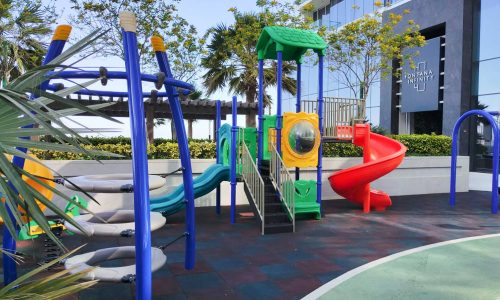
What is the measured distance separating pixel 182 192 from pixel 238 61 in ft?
40.8

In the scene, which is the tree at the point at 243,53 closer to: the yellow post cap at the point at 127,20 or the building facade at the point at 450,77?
the building facade at the point at 450,77

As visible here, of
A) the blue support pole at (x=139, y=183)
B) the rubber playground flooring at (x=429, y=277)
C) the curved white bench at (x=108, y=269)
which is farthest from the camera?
the rubber playground flooring at (x=429, y=277)

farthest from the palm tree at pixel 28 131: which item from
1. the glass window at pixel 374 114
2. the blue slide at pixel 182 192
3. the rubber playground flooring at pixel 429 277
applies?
the glass window at pixel 374 114

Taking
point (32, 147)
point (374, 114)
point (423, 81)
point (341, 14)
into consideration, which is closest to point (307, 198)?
point (32, 147)

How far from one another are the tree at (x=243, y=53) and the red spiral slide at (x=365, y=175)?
571 centimetres

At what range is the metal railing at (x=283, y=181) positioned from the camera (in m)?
7.23

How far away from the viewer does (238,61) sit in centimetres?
1922

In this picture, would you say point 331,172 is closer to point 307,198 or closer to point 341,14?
point 307,198

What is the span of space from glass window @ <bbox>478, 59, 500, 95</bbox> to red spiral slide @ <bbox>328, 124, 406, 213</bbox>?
1085 centimetres

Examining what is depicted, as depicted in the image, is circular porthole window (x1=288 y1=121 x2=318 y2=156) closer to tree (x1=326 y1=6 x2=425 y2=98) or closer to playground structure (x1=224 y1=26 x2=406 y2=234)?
playground structure (x1=224 y1=26 x2=406 y2=234)

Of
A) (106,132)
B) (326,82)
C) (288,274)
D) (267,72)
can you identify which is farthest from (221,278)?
(326,82)

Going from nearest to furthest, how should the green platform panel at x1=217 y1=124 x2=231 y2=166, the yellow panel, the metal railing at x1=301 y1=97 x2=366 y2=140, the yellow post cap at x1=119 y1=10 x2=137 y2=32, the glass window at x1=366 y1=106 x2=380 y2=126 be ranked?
the yellow post cap at x1=119 y1=10 x2=137 y2=32, the yellow panel, the green platform panel at x1=217 y1=124 x2=231 y2=166, the metal railing at x1=301 y1=97 x2=366 y2=140, the glass window at x1=366 y1=106 x2=380 y2=126

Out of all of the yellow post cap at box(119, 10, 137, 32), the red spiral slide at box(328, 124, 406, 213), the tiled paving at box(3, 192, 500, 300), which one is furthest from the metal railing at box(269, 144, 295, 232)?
the yellow post cap at box(119, 10, 137, 32)

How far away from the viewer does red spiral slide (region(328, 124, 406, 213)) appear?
870cm
